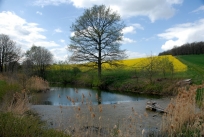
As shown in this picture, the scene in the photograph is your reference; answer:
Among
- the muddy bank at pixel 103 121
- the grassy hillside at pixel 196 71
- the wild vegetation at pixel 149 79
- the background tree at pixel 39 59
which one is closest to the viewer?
the muddy bank at pixel 103 121

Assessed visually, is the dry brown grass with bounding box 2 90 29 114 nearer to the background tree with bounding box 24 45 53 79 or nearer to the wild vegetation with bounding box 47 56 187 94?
the wild vegetation with bounding box 47 56 187 94

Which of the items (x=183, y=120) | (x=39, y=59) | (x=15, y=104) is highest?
(x=39, y=59)

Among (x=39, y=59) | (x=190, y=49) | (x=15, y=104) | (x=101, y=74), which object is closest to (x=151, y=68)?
(x=101, y=74)

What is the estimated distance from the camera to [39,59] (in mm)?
51156

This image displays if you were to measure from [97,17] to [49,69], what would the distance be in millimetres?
26380

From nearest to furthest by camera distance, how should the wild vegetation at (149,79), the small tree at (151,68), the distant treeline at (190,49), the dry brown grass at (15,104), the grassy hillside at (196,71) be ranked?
the dry brown grass at (15,104) < the grassy hillside at (196,71) < the wild vegetation at (149,79) < the small tree at (151,68) < the distant treeline at (190,49)

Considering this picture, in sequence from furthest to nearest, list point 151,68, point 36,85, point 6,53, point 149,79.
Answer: point 6,53 → point 149,79 → point 151,68 → point 36,85

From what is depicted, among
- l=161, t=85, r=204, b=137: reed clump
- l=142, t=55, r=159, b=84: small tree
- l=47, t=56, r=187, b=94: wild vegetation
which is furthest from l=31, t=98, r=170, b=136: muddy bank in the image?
l=142, t=55, r=159, b=84: small tree

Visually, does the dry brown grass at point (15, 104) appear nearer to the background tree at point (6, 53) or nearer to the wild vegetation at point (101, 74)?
the wild vegetation at point (101, 74)

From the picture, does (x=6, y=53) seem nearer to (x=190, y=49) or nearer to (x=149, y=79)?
(x=149, y=79)

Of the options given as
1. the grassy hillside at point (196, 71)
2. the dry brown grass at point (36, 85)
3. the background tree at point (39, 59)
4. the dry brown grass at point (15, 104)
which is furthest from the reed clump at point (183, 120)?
the background tree at point (39, 59)

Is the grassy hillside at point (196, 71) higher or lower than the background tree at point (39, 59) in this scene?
lower

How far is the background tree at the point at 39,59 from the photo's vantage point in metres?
49.3

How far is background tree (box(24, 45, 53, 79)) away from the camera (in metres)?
49.3
